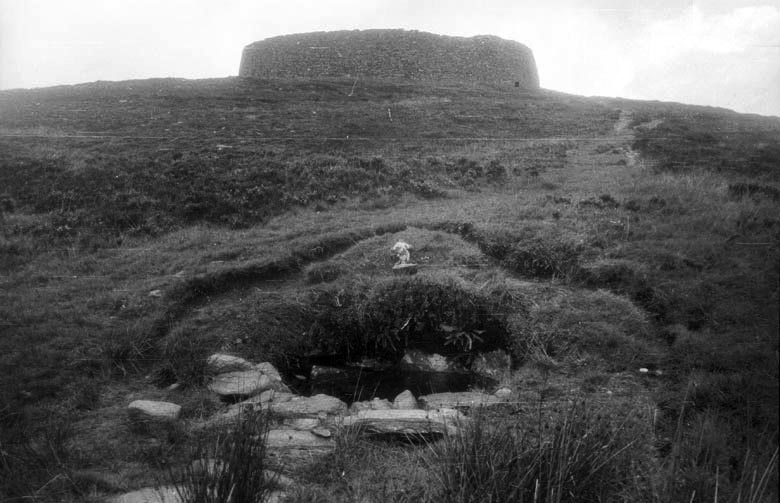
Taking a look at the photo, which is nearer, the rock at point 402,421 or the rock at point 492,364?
the rock at point 402,421

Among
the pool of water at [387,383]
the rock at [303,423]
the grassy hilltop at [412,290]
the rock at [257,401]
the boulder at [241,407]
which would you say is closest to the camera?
the grassy hilltop at [412,290]

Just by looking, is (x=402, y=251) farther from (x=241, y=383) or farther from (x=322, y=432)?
(x=322, y=432)

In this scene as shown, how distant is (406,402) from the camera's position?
5.78 metres

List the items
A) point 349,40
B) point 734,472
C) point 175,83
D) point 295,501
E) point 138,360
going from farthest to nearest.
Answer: point 349,40
point 175,83
point 138,360
point 295,501
point 734,472

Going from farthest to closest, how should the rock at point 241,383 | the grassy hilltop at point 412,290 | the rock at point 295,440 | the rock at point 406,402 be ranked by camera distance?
the rock at point 241,383, the rock at point 406,402, the rock at point 295,440, the grassy hilltop at point 412,290

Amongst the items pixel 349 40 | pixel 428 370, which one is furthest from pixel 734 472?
pixel 349 40

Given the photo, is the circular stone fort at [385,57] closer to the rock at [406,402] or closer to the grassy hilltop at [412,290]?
the grassy hilltop at [412,290]

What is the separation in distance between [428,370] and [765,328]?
504cm

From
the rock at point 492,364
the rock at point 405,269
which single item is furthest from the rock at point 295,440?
the rock at point 405,269

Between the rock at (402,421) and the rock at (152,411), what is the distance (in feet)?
5.70

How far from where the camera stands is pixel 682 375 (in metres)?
4.24

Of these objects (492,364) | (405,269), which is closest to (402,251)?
(405,269)

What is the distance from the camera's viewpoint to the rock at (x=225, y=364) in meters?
6.33

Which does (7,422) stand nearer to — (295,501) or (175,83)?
(295,501)
